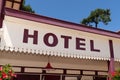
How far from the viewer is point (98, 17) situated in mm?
38875

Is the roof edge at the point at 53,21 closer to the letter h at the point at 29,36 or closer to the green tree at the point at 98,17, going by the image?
the letter h at the point at 29,36

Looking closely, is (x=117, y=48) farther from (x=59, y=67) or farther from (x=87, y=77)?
(x=59, y=67)

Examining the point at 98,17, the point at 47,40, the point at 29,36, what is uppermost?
the point at 98,17

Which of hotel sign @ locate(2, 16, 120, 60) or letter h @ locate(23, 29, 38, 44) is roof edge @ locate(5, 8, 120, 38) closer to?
hotel sign @ locate(2, 16, 120, 60)

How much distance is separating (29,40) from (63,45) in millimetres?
1628

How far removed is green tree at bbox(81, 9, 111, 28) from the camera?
38.0 metres

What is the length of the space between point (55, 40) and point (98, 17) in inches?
1177

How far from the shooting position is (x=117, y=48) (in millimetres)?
12086

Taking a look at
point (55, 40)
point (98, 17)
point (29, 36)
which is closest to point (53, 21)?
point (55, 40)

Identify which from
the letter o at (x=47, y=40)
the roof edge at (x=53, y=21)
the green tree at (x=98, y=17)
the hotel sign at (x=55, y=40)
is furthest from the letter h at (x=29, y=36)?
the green tree at (x=98, y=17)

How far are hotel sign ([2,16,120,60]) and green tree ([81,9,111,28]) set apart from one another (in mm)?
26208

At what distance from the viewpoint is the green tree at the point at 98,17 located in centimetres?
3799

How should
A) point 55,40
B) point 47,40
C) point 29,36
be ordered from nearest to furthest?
point 29,36
point 47,40
point 55,40

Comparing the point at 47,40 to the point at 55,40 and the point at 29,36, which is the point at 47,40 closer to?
the point at 55,40
